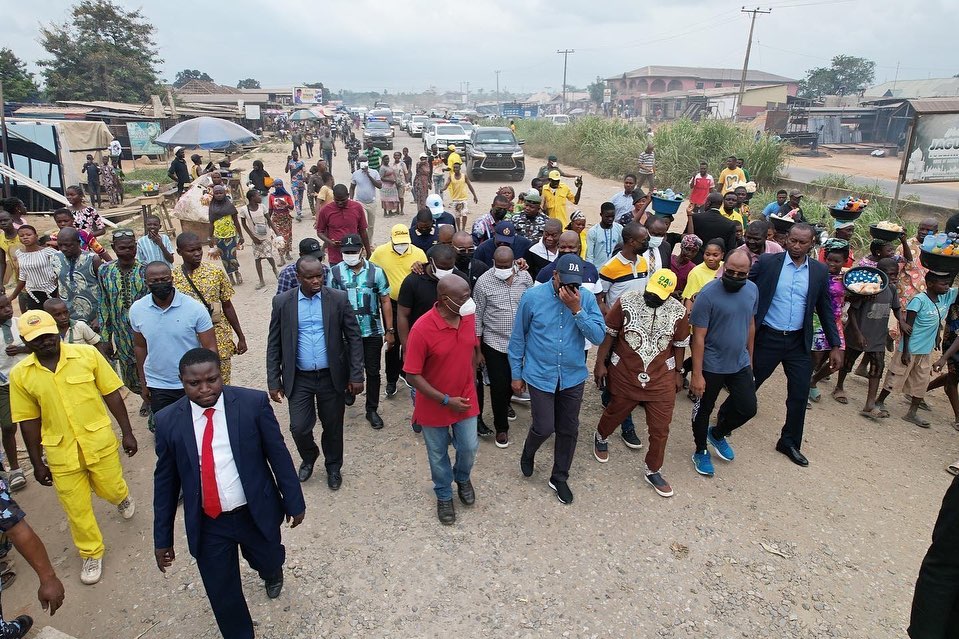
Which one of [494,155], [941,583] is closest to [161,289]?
[941,583]

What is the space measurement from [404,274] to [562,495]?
2.49 m

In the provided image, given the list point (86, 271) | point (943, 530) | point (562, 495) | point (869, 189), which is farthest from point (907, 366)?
point (869, 189)

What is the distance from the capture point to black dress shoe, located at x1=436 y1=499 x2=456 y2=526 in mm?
4000

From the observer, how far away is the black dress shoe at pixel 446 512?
400cm

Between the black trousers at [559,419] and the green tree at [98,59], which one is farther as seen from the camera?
the green tree at [98,59]

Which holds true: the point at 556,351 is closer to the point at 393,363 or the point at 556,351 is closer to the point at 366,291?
the point at 366,291

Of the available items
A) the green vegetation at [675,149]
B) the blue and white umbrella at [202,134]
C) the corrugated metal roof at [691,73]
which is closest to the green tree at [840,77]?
the corrugated metal roof at [691,73]

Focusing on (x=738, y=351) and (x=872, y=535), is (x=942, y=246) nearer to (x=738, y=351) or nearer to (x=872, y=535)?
(x=738, y=351)

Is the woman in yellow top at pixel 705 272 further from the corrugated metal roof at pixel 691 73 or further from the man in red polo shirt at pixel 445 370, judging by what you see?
the corrugated metal roof at pixel 691 73

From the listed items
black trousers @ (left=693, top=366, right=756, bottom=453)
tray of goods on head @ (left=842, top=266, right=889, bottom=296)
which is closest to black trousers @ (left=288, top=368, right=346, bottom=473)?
black trousers @ (left=693, top=366, right=756, bottom=453)

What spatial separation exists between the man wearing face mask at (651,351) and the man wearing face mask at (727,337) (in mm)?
144

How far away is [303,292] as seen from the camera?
4016 millimetres

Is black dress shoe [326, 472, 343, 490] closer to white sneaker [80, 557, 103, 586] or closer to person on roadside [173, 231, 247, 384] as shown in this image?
person on roadside [173, 231, 247, 384]

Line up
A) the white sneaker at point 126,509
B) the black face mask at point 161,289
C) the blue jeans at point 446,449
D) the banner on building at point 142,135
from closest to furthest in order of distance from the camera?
the black face mask at point 161,289 < the blue jeans at point 446,449 < the white sneaker at point 126,509 < the banner on building at point 142,135
